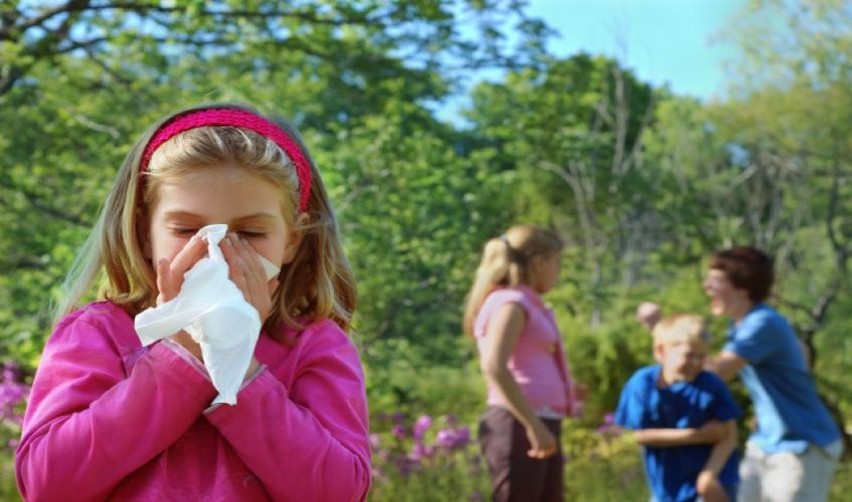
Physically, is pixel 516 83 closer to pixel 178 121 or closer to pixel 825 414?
pixel 825 414

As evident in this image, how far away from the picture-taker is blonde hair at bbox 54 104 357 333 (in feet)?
5.05

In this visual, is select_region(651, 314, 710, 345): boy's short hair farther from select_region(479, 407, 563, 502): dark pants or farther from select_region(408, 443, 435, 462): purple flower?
select_region(408, 443, 435, 462): purple flower

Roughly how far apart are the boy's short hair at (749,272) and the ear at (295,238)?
A: 3.60m

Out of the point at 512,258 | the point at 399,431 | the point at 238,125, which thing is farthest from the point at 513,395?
the point at 238,125

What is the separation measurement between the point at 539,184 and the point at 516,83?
9.85m

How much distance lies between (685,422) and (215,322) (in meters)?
3.57

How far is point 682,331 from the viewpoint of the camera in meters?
4.75

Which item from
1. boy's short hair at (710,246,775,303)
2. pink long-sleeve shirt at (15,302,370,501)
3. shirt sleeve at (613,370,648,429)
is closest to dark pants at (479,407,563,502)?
shirt sleeve at (613,370,648,429)

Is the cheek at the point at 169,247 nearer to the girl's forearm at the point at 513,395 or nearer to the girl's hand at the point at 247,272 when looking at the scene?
the girl's hand at the point at 247,272

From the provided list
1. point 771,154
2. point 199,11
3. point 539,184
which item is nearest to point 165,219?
point 199,11

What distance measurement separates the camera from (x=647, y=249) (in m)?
23.7

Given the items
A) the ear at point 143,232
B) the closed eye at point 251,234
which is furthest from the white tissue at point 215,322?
the ear at point 143,232

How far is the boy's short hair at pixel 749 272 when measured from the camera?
4.94 m

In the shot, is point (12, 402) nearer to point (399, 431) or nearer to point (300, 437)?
point (399, 431)
